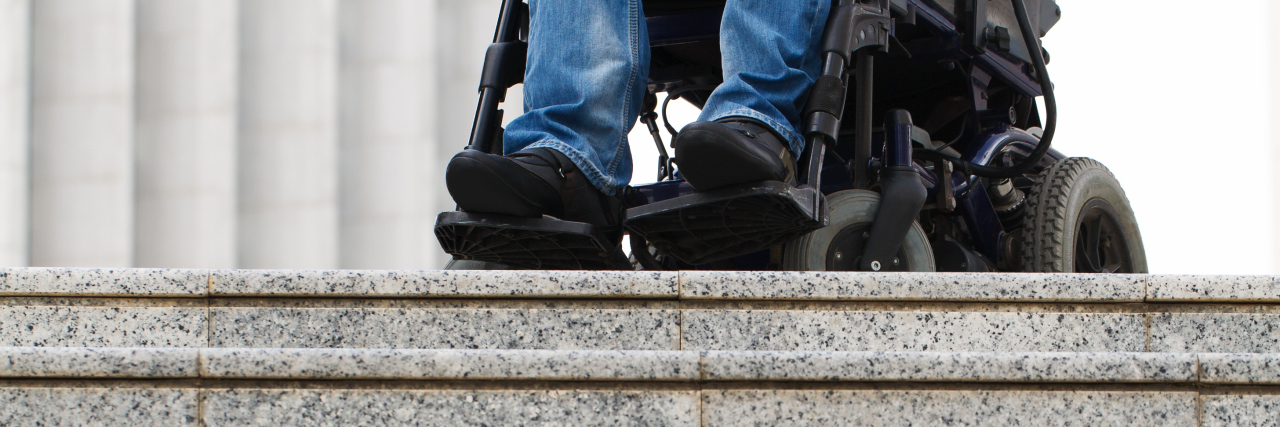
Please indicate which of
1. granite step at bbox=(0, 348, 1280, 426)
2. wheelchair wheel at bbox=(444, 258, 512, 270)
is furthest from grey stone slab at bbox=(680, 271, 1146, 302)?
wheelchair wheel at bbox=(444, 258, 512, 270)

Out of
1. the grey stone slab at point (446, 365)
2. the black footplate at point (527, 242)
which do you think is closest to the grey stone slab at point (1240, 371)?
the grey stone slab at point (446, 365)

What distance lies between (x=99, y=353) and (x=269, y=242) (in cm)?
622

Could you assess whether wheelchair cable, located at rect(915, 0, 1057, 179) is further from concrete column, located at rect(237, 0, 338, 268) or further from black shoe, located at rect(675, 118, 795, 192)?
concrete column, located at rect(237, 0, 338, 268)

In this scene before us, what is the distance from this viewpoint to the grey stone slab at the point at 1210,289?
4.65 feet

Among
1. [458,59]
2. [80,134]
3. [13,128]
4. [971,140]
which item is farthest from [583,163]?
[458,59]

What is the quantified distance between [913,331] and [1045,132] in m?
1.03

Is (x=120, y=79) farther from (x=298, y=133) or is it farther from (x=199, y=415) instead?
(x=199, y=415)

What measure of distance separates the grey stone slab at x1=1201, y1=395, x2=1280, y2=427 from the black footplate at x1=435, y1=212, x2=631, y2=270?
0.89 m

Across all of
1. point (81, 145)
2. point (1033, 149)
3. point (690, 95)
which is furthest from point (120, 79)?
point (1033, 149)

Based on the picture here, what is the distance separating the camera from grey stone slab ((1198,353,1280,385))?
117 cm

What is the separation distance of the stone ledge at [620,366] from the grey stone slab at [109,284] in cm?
31

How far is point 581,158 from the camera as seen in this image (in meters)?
1.83

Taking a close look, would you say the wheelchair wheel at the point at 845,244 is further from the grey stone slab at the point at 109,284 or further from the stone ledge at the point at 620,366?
the grey stone slab at the point at 109,284

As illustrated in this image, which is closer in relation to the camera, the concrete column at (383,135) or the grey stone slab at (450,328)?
the grey stone slab at (450,328)
